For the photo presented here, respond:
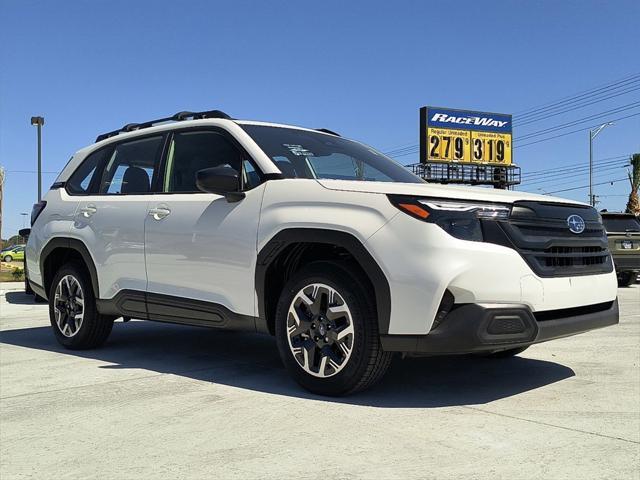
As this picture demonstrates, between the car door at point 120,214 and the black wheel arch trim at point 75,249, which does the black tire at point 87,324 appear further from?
the car door at point 120,214

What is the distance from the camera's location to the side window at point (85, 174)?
6383 millimetres

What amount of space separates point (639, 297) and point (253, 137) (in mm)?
10766

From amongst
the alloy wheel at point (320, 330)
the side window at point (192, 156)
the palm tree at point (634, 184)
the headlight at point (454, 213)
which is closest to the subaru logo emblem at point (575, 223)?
the headlight at point (454, 213)

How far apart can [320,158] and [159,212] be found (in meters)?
1.37

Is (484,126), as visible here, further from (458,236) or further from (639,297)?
(458,236)

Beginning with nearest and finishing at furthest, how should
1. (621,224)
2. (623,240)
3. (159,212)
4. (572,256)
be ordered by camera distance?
(572,256), (159,212), (623,240), (621,224)

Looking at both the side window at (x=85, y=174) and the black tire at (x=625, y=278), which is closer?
the side window at (x=85, y=174)

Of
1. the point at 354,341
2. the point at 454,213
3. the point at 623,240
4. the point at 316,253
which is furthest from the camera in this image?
the point at 623,240

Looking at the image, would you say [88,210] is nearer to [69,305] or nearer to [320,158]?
[69,305]

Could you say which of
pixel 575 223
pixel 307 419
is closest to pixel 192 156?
pixel 307 419

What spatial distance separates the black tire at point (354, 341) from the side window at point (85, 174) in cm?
303

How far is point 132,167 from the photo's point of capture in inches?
236

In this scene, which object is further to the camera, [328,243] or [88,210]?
[88,210]

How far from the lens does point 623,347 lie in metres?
6.25
